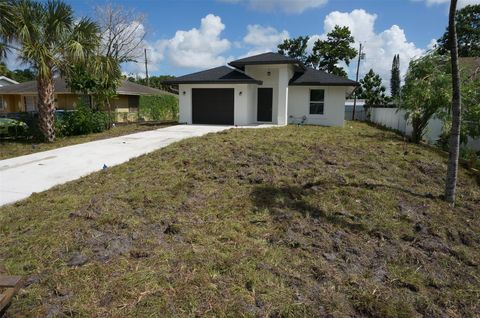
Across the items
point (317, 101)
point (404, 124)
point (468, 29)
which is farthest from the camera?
point (468, 29)

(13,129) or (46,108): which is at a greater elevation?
(46,108)

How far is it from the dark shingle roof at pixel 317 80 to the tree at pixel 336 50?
18944mm

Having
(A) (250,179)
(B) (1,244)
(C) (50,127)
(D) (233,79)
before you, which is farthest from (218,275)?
A: (D) (233,79)

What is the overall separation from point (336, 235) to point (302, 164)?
3292 millimetres

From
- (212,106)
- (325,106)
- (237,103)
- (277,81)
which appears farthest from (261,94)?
(325,106)

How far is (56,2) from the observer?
11141 mm

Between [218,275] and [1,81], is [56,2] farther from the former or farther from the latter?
[1,81]

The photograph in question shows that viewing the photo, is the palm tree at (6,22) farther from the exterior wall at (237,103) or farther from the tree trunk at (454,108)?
the tree trunk at (454,108)

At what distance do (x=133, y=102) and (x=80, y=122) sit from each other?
1338 centimetres

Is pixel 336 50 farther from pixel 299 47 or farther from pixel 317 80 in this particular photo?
pixel 317 80

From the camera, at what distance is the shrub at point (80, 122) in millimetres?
13508

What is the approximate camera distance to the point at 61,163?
8.48 metres

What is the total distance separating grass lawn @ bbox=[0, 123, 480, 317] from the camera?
2.96 meters

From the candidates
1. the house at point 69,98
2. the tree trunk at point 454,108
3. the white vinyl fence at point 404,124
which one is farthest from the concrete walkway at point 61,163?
the house at point 69,98
